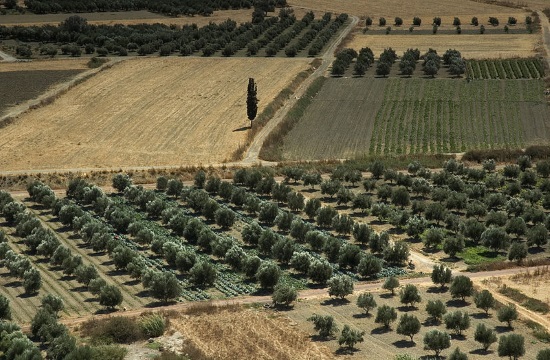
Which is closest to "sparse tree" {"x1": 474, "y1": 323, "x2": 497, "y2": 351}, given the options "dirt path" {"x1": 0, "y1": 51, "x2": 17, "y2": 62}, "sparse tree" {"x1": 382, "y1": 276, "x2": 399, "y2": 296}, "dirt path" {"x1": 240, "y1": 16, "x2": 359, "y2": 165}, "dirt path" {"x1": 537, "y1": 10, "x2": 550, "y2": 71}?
"sparse tree" {"x1": 382, "y1": 276, "x2": 399, "y2": 296}

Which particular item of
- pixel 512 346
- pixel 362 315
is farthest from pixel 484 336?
pixel 362 315

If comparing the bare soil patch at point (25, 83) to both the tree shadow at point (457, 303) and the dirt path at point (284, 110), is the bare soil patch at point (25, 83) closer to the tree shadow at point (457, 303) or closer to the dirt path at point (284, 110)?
the dirt path at point (284, 110)

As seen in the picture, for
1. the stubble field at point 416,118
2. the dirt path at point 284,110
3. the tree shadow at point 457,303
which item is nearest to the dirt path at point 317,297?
the tree shadow at point 457,303

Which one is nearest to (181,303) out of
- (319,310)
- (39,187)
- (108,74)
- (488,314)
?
(319,310)

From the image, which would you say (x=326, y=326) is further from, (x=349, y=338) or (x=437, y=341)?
(x=437, y=341)

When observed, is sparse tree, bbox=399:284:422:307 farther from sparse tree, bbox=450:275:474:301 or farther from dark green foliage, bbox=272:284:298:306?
dark green foliage, bbox=272:284:298:306

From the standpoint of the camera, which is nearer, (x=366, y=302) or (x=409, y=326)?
(x=409, y=326)

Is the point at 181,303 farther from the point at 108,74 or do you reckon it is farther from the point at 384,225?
the point at 108,74
